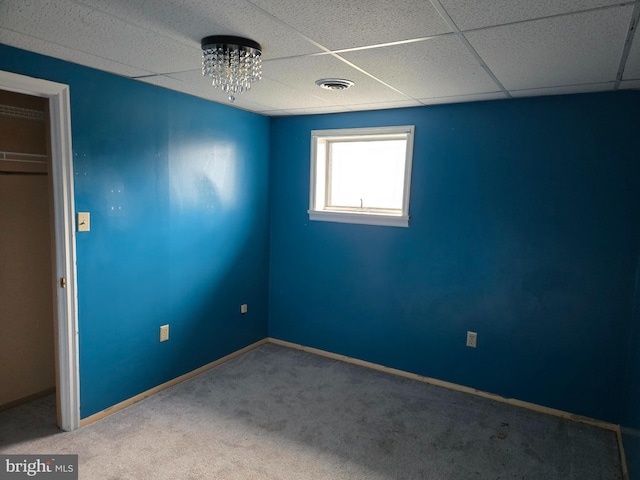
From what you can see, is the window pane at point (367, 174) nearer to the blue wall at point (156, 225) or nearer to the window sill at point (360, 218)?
the window sill at point (360, 218)

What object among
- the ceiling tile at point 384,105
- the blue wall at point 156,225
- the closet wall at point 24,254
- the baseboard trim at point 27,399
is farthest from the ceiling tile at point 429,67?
the baseboard trim at point 27,399

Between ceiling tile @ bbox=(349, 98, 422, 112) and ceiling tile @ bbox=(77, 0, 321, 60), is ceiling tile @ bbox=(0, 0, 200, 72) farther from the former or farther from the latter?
ceiling tile @ bbox=(349, 98, 422, 112)

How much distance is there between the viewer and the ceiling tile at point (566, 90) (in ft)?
7.82

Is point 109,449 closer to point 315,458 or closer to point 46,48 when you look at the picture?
point 315,458

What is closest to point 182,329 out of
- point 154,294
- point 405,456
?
point 154,294

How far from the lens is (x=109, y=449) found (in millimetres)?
2285

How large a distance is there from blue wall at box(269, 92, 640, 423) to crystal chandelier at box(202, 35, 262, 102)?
5.24ft

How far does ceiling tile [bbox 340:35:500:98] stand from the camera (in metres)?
1.82

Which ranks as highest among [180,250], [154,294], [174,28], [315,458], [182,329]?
[174,28]

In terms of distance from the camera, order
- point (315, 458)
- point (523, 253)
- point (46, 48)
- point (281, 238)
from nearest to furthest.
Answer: point (46, 48), point (315, 458), point (523, 253), point (281, 238)

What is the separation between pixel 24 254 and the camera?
107 inches

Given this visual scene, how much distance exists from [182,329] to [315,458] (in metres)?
1.42

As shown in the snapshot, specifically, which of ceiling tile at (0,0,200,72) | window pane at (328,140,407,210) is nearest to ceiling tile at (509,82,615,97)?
window pane at (328,140,407,210)

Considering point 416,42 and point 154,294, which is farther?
point 154,294
